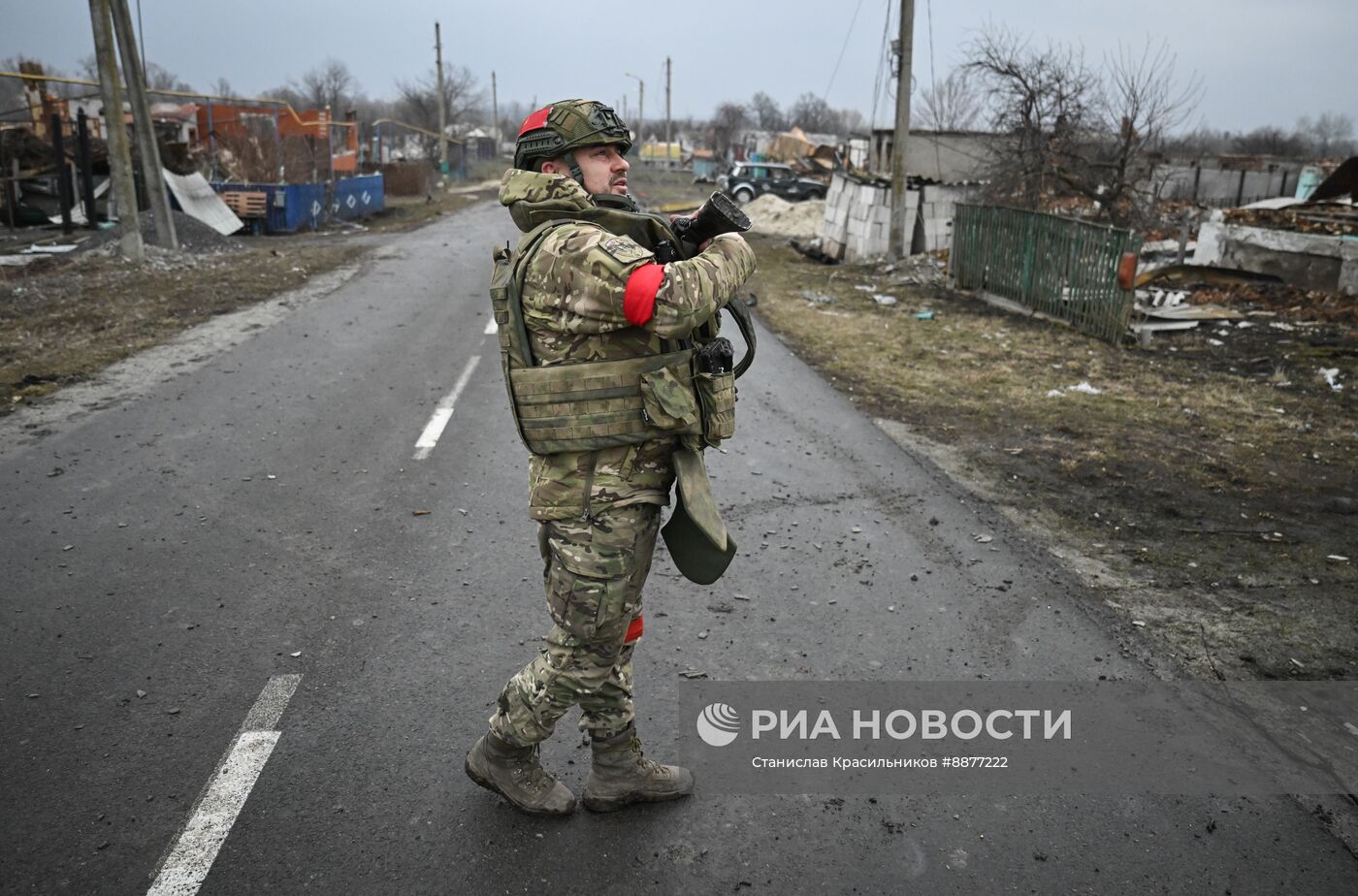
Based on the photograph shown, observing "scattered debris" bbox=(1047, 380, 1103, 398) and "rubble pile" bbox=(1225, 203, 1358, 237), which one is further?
"rubble pile" bbox=(1225, 203, 1358, 237)

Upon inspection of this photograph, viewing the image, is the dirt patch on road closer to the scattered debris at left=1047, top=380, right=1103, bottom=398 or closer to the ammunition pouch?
the scattered debris at left=1047, top=380, right=1103, bottom=398

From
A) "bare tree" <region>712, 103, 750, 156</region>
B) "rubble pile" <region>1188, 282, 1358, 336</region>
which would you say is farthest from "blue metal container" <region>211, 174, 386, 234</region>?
"bare tree" <region>712, 103, 750, 156</region>

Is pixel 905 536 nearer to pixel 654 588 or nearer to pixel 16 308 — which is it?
pixel 654 588

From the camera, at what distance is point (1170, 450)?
6730 millimetres

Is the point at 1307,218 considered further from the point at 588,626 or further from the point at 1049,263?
the point at 588,626

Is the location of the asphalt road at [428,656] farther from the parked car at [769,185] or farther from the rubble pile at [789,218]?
the parked car at [769,185]

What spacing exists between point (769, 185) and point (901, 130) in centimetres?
1772

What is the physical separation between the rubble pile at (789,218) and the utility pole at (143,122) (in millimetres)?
15927

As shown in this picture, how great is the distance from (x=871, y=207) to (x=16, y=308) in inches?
586

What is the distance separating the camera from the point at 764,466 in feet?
20.3

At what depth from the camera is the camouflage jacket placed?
2.38 metres

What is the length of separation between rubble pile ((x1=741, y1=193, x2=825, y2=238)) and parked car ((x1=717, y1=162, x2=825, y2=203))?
4.66m

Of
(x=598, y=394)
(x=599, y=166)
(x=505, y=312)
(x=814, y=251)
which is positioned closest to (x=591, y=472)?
(x=598, y=394)

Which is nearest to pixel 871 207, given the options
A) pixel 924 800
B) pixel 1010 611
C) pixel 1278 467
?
pixel 1278 467
